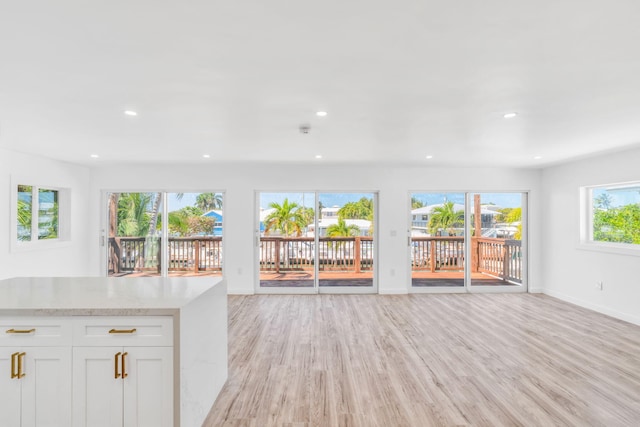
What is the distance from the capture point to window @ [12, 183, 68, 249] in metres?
4.75

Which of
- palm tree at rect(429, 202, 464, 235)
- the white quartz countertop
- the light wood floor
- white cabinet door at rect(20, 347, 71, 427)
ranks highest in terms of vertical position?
palm tree at rect(429, 202, 464, 235)

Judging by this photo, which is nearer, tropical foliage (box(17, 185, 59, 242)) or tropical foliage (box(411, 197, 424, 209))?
tropical foliage (box(17, 185, 59, 242))

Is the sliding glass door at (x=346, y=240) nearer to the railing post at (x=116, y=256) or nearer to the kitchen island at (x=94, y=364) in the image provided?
the railing post at (x=116, y=256)

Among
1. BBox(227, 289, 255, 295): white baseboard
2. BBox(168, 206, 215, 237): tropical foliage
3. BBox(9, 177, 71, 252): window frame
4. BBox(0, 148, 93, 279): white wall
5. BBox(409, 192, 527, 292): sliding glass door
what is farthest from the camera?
BBox(409, 192, 527, 292): sliding glass door

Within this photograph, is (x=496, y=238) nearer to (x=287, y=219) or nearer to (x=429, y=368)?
(x=287, y=219)

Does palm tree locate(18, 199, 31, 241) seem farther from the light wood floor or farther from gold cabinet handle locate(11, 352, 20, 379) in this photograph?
gold cabinet handle locate(11, 352, 20, 379)

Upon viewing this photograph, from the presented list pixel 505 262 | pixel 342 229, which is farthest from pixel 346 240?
pixel 505 262

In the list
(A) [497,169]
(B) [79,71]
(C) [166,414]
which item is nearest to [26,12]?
(B) [79,71]

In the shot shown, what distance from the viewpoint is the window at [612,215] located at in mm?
4602

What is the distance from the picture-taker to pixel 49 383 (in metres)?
1.95

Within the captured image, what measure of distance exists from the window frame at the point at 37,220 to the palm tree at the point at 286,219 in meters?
3.30

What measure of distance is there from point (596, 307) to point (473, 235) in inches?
80.0

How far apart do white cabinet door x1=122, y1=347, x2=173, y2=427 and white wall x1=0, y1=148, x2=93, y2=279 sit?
151 inches

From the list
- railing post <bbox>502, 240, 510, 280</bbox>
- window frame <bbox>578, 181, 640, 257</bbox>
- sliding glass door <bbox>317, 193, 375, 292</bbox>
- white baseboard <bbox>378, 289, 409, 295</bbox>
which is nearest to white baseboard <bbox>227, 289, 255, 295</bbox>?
sliding glass door <bbox>317, 193, 375, 292</bbox>
